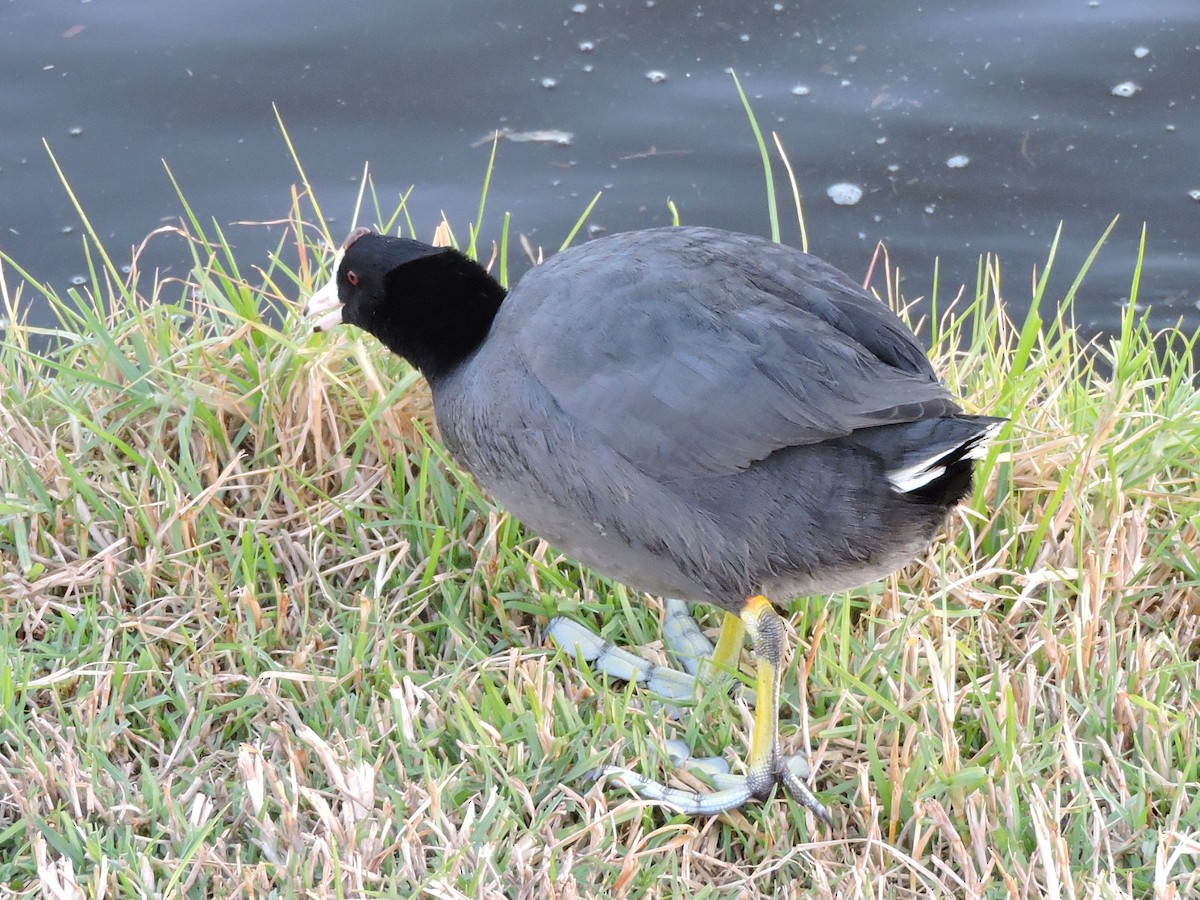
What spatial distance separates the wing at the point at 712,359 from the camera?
7.10ft

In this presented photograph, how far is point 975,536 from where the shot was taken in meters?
2.81

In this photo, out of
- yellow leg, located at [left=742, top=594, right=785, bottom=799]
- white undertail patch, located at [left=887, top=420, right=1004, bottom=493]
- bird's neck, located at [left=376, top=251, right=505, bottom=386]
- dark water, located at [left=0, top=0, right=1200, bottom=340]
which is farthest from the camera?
dark water, located at [left=0, top=0, right=1200, bottom=340]

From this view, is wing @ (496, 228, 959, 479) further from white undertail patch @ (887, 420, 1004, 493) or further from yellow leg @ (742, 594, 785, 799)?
yellow leg @ (742, 594, 785, 799)

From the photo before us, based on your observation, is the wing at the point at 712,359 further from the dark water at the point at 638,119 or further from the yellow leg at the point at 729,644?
the dark water at the point at 638,119

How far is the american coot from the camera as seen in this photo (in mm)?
2172

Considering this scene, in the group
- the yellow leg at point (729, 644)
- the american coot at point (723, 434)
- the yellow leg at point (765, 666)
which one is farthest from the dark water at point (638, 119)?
the yellow leg at point (765, 666)

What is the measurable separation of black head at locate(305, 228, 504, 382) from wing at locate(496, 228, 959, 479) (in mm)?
214

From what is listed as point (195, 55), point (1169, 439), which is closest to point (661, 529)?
point (1169, 439)

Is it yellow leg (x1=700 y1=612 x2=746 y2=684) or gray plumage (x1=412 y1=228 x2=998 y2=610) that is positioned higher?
gray plumage (x1=412 y1=228 x2=998 y2=610)

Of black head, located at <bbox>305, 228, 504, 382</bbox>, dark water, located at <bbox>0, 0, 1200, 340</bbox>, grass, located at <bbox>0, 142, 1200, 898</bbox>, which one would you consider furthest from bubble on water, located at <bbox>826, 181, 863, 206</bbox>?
black head, located at <bbox>305, 228, 504, 382</bbox>

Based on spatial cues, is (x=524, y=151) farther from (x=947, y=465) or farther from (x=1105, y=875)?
(x=1105, y=875)

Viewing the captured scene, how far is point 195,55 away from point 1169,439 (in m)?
3.74

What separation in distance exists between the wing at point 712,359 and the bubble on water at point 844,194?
240cm

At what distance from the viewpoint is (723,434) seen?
7.11ft
